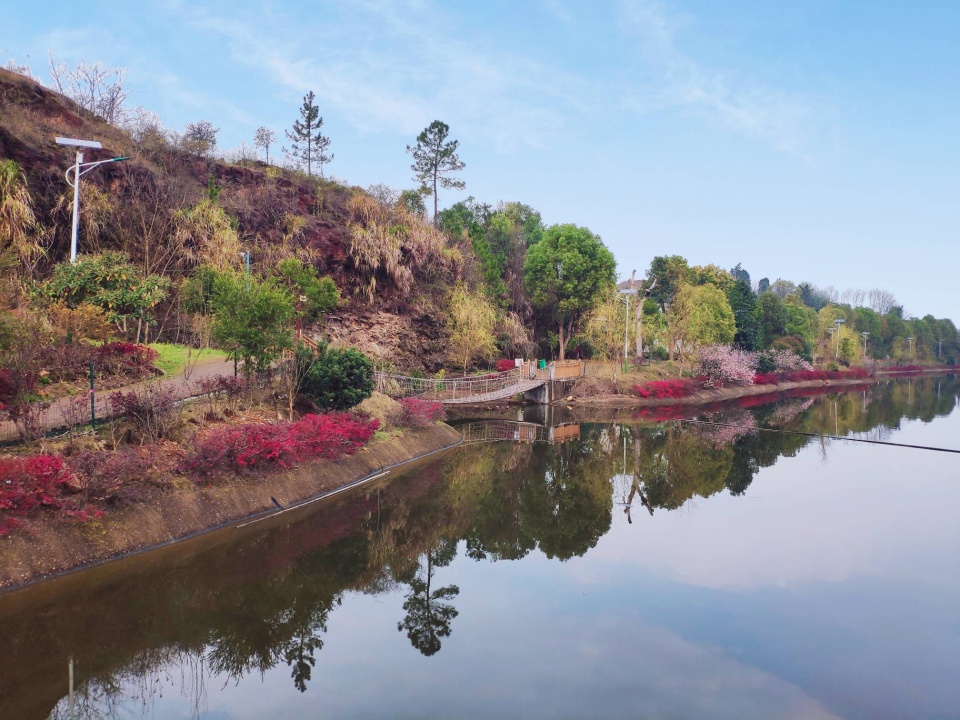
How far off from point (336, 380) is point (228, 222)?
1674 cm

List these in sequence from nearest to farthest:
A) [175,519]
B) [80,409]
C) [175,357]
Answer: [175,519]
[80,409]
[175,357]

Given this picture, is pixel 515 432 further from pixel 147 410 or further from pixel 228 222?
pixel 147 410

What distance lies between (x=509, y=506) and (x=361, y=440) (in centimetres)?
505

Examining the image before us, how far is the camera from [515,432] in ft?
98.5

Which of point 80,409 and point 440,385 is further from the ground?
point 80,409

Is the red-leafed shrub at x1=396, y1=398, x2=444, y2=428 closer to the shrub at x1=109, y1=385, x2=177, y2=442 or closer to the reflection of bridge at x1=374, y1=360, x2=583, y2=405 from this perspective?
the reflection of bridge at x1=374, y1=360, x2=583, y2=405

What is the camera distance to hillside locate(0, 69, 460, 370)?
2805cm

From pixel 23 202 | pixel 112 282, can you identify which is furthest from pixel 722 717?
pixel 23 202

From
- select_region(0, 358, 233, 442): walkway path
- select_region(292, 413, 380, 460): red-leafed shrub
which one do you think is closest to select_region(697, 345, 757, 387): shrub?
select_region(292, 413, 380, 460): red-leafed shrub

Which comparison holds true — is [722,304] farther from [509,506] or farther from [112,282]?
[112,282]

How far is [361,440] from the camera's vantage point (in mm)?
19250

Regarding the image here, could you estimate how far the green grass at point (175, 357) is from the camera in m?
20.2

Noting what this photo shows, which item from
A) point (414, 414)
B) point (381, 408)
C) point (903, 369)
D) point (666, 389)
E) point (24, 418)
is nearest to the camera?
point (24, 418)

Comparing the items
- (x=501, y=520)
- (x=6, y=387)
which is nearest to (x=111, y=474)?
(x=6, y=387)
